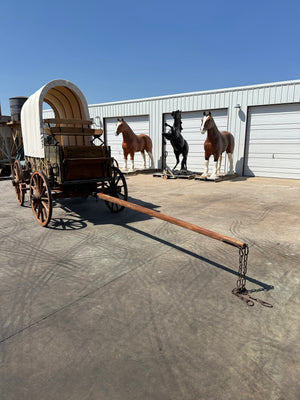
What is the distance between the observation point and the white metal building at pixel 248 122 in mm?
11820

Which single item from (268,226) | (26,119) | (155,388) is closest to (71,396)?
(155,388)

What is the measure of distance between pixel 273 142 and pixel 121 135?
8.69 meters

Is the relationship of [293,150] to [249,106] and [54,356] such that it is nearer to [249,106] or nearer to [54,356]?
[249,106]

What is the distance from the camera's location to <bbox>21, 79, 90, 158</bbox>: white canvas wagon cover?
17.5 ft

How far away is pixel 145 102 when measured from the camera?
603 inches

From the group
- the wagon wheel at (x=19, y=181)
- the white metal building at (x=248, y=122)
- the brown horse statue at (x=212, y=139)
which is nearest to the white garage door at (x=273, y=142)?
the white metal building at (x=248, y=122)

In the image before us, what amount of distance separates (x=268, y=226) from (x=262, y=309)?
2.87m

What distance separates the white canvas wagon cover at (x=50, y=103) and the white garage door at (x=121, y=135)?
30.7 feet

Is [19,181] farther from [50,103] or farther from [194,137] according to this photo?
[194,137]

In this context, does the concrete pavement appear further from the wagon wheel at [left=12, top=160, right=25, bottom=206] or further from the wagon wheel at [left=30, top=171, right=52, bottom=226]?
the wagon wheel at [left=12, top=160, right=25, bottom=206]

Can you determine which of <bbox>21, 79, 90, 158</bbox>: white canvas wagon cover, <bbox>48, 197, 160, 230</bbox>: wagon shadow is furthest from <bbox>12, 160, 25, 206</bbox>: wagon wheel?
<bbox>48, 197, 160, 230</bbox>: wagon shadow

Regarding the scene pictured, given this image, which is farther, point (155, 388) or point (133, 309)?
point (133, 309)

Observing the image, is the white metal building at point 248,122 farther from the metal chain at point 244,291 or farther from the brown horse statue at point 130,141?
the metal chain at point 244,291

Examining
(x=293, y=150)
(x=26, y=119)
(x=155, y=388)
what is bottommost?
(x=155, y=388)
